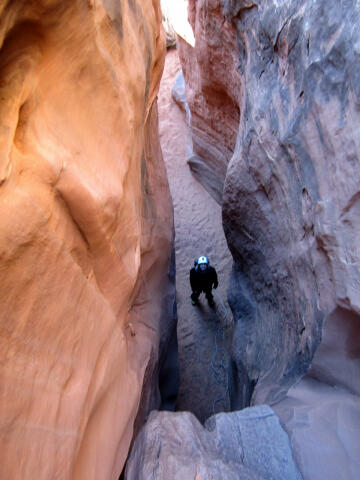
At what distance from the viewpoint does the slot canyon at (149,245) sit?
124 centimetres

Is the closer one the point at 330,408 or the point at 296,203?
the point at 330,408

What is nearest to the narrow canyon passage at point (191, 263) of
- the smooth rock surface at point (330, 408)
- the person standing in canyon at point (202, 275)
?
the person standing in canyon at point (202, 275)

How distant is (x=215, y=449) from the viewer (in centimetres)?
194

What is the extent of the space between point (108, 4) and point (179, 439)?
2361mm

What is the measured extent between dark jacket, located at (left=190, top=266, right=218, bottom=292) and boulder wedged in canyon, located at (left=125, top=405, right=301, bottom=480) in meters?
2.71

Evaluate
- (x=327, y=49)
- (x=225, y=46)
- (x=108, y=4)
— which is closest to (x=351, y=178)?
(x=327, y=49)

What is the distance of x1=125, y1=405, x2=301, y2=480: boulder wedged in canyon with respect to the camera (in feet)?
5.73

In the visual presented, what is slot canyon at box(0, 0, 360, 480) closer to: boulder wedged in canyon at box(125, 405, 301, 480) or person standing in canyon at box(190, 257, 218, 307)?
boulder wedged in canyon at box(125, 405, 301, 480)

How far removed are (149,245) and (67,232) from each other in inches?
63.8

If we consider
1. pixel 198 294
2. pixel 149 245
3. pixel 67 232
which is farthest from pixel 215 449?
pixel 198 294

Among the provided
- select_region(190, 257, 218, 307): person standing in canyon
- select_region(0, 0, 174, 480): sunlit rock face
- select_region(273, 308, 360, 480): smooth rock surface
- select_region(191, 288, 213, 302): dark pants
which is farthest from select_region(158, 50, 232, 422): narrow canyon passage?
→ select_region(0, 0, 174, 480): sunlit rock face

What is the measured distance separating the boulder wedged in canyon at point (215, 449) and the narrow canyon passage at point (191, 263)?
2.41 metres

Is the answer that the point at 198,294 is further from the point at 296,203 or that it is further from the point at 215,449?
the point at 215,449

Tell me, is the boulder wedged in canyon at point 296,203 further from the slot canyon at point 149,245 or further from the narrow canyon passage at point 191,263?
the narrow canyon passage at point 191,263
